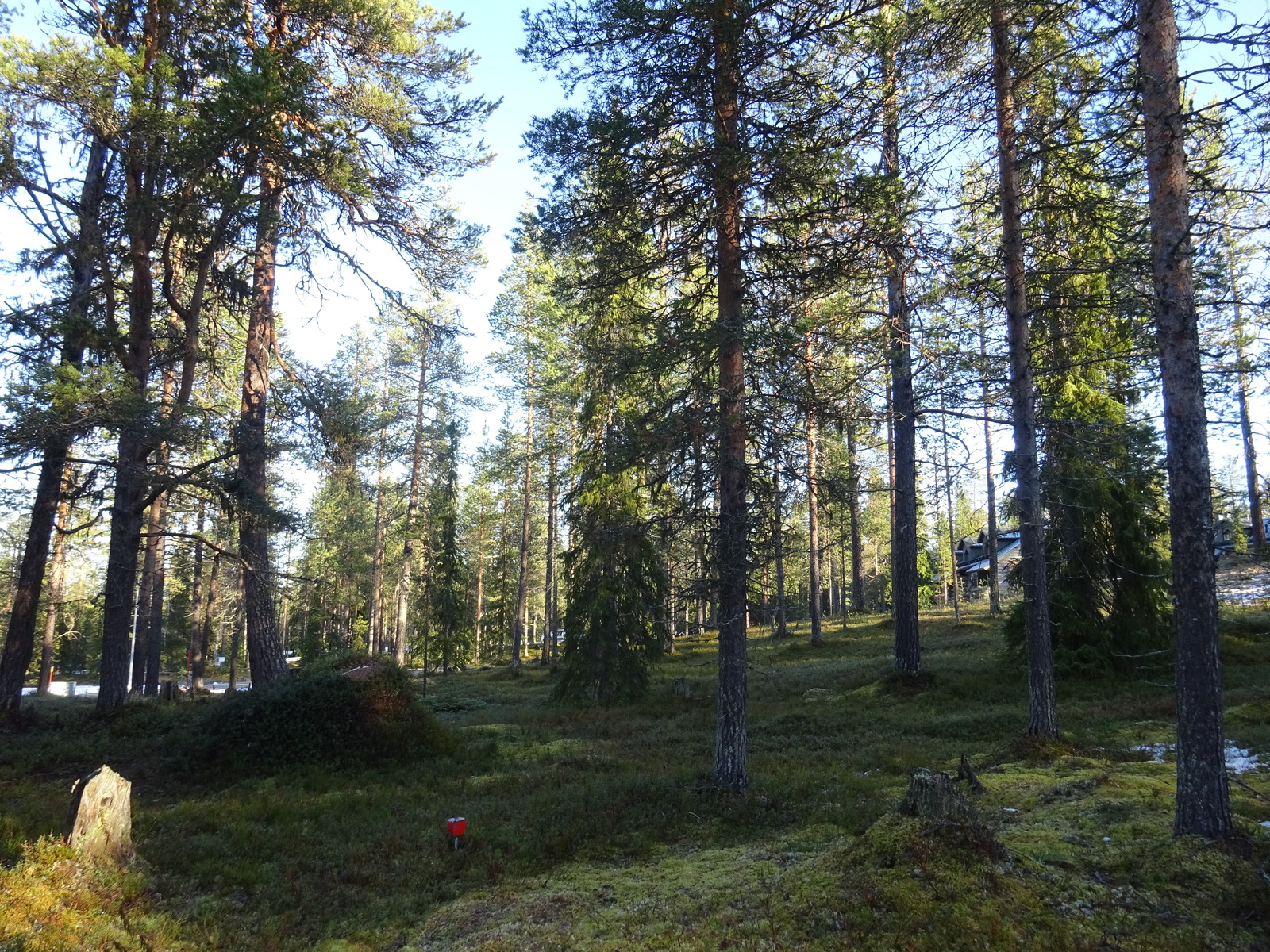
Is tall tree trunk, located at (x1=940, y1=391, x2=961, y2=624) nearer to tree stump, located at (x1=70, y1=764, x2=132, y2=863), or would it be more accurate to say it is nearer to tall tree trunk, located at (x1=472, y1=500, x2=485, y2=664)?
tree stump, located at (x1=70, y1=764, x2=132, y2=863)

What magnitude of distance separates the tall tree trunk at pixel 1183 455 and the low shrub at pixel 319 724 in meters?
11.2

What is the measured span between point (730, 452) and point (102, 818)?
7899mm

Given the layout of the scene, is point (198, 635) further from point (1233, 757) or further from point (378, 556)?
point (1233, 757)

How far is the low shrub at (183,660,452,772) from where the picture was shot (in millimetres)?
11641

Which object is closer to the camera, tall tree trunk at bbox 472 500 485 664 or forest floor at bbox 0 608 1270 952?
forest floor at bbox 0 608 1270 952

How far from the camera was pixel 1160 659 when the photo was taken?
15656mm

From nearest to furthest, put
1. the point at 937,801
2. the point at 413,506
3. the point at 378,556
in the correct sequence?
the point at 937,801
the point at 413,506
the point at 378,556

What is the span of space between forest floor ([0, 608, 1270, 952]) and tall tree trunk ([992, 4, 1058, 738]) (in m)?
0.92

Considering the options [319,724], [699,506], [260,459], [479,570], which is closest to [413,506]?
[260,459]

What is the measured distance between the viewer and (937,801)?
18.8ft

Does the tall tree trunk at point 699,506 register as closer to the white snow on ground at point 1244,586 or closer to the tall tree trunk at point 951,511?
the tall tree trunk at point 951,511

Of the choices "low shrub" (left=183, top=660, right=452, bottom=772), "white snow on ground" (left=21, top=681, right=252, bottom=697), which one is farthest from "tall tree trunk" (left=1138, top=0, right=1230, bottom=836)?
"white snow on ground" (left=21, top=681, right=252, bottom=697)

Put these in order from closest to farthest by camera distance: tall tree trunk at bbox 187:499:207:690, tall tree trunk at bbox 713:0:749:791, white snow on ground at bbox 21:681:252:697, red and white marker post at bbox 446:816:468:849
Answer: red and white marker post at bbox 446:816:468:849, tall tree trunk at bbox 713:0:749:791, tall tree trunk at bbox 187:499:207:690, white snow on ground at bbox 21:681:252:697

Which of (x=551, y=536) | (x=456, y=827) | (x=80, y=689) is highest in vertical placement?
(x=551, y=536)
